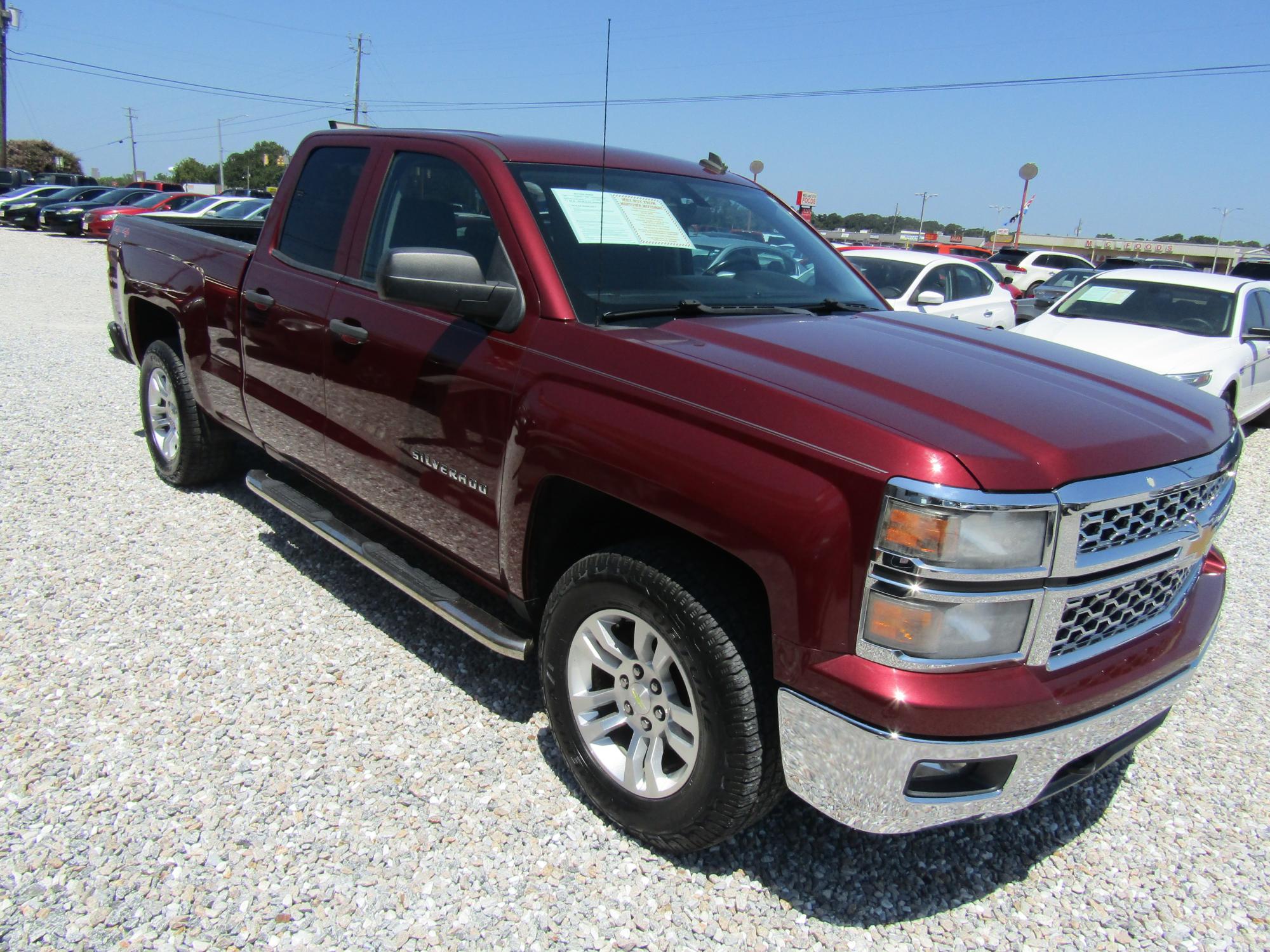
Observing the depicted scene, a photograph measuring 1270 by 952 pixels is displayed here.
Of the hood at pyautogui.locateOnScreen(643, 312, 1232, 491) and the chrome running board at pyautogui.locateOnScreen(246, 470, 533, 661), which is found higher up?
the hood at pyautogui.locateOnScreen(643, 312, 1232, 491)

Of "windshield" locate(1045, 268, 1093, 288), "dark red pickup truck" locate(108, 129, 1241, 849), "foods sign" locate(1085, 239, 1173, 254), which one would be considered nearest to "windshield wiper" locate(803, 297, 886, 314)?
"dark red pickup truck" locate(108, 129, 1241, 849)

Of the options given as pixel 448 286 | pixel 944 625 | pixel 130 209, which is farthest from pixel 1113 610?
pixel 130 209

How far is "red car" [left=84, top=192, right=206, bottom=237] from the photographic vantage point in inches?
945

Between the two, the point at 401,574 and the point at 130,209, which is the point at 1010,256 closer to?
the point at 130,209

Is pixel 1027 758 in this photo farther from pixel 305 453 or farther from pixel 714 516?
pixel 305 453

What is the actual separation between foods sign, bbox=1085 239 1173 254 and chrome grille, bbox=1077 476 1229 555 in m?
58.0

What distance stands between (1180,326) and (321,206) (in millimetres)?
7587

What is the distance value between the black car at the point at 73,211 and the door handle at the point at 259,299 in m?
28.1

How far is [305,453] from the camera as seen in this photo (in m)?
3.79

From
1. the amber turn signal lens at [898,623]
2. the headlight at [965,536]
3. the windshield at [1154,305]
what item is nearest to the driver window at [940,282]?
the windshield at [1154,305]

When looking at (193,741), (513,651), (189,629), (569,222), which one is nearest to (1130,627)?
(513,651)

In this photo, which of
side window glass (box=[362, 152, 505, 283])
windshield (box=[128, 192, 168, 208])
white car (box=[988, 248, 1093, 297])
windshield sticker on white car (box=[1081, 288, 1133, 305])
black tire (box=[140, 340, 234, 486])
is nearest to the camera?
side window glass (box=[362, 152, 505, 283])

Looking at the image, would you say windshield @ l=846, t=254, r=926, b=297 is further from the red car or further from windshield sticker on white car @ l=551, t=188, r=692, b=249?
the red car

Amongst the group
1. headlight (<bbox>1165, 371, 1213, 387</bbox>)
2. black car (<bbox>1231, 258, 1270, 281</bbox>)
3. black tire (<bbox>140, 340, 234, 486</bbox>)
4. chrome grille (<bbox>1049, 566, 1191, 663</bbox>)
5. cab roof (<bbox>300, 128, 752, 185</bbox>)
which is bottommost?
black tire (<bbox>140, 340, 234, 486</bbox>)
